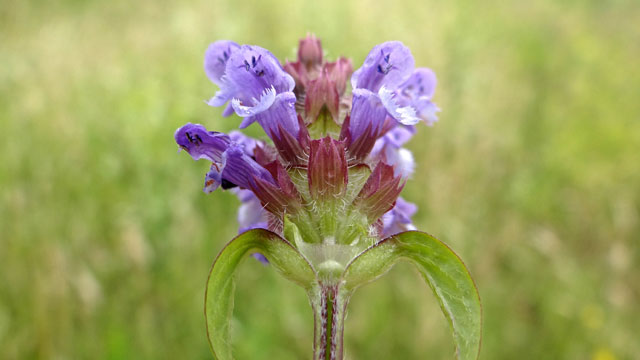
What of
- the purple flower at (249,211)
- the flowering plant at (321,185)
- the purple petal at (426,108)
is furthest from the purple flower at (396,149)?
the purple flower at (249,211)

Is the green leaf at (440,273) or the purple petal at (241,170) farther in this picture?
the purple petal at (241,170)

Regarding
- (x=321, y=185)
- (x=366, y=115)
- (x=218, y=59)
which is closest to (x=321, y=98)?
(x=366, y=115)

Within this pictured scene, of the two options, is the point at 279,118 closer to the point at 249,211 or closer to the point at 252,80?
the point at 252,80

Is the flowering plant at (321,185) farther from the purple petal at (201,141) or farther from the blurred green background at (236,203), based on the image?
the blurred green background at (236,203)

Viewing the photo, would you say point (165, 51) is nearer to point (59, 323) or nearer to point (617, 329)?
point (59, 323)

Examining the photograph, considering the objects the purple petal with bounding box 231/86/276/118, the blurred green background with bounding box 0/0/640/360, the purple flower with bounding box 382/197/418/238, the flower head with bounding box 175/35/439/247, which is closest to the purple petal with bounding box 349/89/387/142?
the flower head with bounding box 175/35/439/247

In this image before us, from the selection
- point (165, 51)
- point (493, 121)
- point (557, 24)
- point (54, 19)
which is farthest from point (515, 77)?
point (54, 19)
